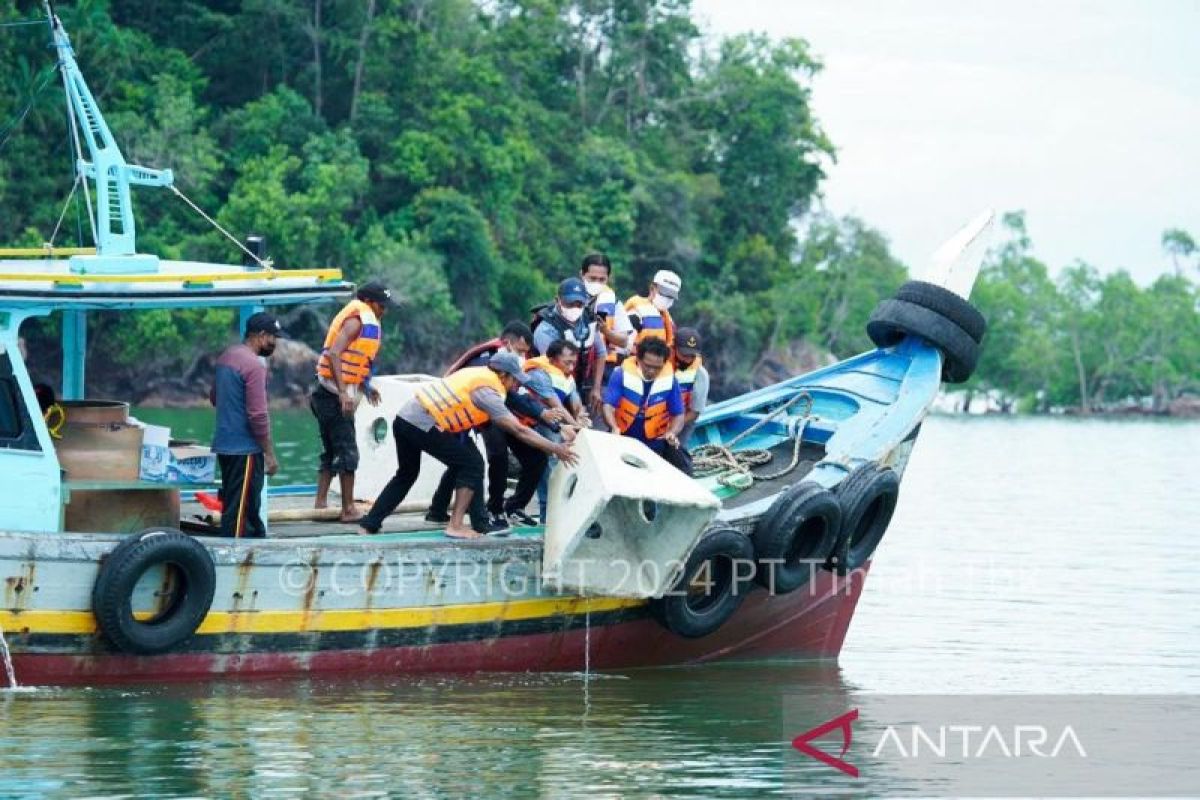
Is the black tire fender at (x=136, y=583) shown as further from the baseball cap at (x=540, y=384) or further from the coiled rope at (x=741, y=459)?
the coiled rope at (x=741, y=459)

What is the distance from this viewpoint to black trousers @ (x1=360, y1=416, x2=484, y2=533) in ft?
40.9

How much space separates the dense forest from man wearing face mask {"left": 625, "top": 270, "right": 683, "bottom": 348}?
1675 centimetres

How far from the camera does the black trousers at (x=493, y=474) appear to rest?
12.9 meters

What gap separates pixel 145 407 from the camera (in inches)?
1602

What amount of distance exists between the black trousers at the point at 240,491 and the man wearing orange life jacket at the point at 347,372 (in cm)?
→ 106

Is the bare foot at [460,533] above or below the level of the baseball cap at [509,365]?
below

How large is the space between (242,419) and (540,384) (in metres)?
1.74

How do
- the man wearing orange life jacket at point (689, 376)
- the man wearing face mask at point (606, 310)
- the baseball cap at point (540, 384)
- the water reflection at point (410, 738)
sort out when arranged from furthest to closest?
the man wearing face mask at point (606, 310)
the man wearing orange life jacket at point (689, 376)
the baseball cap at point (540, 384)
the water reflection at point (410, 738)

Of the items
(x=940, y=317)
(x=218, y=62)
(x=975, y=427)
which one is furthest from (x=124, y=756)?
(x=975, y=427)

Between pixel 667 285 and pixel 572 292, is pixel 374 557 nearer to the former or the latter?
pixel 572 292

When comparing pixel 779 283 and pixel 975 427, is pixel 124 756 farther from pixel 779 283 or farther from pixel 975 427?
pixel 975 427

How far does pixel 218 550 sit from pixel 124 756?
152 cm

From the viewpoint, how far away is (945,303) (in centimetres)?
1470

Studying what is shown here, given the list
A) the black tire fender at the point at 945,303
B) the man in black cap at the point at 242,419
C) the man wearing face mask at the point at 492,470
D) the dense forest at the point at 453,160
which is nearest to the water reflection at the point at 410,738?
the man wearing face mask at the point at 492,470
